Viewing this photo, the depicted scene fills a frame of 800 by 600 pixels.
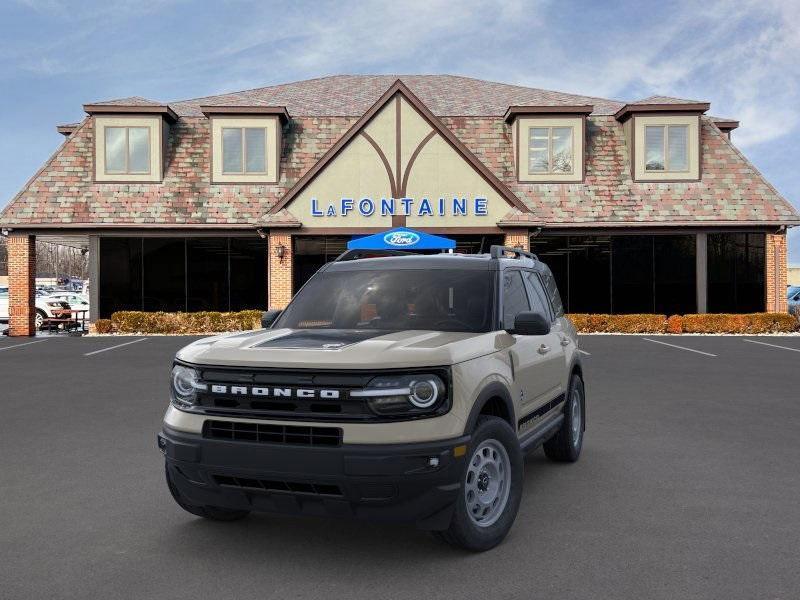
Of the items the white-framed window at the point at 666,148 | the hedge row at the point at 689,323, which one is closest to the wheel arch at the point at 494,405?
the hedge row at the point at 689,323

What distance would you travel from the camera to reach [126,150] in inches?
950

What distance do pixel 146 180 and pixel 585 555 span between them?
22.6m

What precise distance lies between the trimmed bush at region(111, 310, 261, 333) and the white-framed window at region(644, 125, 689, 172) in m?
14.1

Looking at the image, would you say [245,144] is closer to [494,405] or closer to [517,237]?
[517,237]

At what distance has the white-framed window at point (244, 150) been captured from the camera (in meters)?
24.3

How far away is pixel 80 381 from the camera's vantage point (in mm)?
12414

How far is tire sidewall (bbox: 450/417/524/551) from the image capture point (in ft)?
13.8

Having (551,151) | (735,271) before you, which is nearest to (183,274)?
(551,151)

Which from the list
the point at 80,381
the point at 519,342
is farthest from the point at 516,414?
the point at 80,381

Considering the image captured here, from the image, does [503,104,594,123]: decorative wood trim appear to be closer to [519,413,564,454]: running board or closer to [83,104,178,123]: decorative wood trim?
[83,104,178,123]: decorative wood trim

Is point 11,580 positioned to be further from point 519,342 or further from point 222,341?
point 519,342

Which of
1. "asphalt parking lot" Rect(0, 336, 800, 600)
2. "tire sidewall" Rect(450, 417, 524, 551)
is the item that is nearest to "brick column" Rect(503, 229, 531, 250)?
"asphalt parking lot" Rect(0, 336, 800, 600)

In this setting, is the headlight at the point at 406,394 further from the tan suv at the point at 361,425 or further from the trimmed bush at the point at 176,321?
the trimmed bush at the point at 176,321

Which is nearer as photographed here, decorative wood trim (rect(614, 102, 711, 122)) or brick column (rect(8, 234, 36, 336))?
brick column (rect(8, 234, 36, 336))
